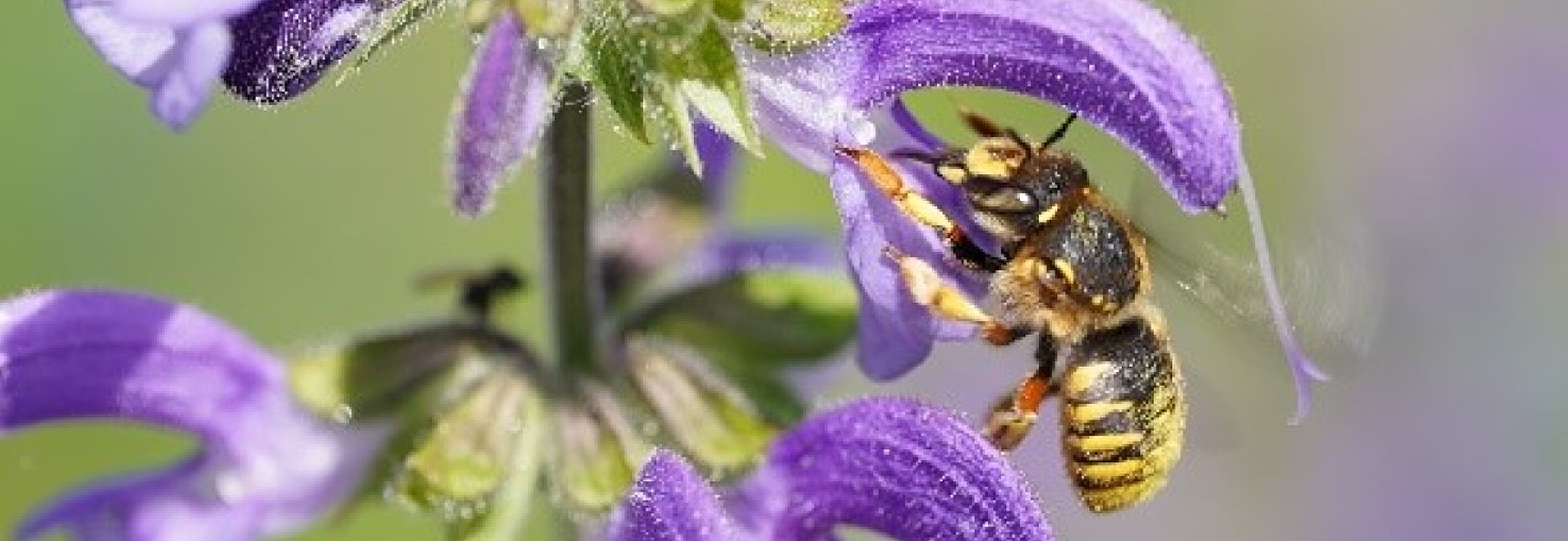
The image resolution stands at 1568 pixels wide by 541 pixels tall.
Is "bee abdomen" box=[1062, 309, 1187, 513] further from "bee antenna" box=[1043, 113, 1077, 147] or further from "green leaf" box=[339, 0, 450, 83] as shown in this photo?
"green leaf" box=[339, 0, 450, 83]

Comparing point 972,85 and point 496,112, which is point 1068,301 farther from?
point 496,112

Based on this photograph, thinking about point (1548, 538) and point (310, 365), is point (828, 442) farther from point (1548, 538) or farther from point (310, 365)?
point (1548, 538)

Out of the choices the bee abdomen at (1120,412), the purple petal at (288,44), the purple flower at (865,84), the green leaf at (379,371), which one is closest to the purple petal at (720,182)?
the green leaf at (379,371)

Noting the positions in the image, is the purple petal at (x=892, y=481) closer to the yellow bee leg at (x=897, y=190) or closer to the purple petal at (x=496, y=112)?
the yellow bee leg at (x=897, y=190)

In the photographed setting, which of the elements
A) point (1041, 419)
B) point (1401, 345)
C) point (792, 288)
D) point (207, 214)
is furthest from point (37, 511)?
point (1401, 345)

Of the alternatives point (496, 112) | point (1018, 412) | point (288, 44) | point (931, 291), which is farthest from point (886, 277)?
point (288, 44)

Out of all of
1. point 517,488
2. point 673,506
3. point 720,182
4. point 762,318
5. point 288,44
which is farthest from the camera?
point 720,182
